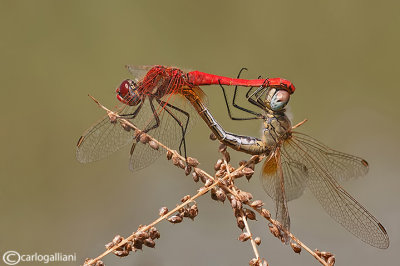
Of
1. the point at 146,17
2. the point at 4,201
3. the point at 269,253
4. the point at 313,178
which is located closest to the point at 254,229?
the point at 269,253

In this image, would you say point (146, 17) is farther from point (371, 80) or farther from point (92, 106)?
point (371, 80)

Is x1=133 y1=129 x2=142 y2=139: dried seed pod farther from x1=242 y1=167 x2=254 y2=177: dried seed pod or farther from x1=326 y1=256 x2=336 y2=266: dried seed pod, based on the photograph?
x1=326 y1=256 x2=336 y2=266: dried seed pod

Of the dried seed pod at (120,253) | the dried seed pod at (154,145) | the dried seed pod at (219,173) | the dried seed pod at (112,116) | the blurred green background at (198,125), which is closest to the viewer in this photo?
the dried seed pod at (120,253)

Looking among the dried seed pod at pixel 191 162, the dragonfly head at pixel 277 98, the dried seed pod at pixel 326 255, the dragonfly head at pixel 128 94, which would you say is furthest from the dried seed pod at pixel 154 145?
the dried seed pod at pixel 326 255

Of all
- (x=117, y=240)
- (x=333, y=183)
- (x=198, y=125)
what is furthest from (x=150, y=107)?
(x=198, y=125)

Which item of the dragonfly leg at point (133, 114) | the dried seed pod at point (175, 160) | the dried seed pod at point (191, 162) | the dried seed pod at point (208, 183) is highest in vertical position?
the dragonfly leg at point (133, 114)

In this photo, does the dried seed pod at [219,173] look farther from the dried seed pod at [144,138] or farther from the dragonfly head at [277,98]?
the dragonfly head at [277,98]

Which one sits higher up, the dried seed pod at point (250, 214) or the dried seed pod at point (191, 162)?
the dried seed pod at point (191, 162)

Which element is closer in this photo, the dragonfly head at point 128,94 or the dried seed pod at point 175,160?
the dried seed pod at point 175,160
